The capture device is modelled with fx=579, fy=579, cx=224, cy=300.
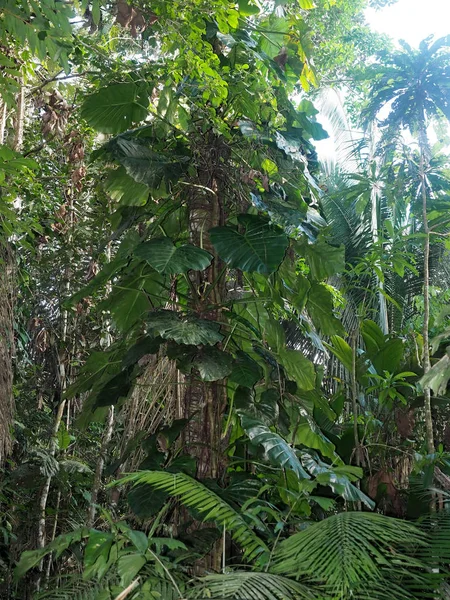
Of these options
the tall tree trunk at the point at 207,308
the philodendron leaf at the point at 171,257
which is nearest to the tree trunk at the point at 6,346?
the tall tree trunk at the point at 207,308

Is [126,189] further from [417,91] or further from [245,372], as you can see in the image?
[417,91]

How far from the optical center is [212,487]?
5.36ft

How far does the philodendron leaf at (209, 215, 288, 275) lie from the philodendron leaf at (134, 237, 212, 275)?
77mm

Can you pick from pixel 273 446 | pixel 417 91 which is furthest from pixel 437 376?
pixel 417 91

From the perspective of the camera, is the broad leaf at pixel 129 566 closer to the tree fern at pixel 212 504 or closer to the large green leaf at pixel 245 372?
the tree fern at pixel 212 504

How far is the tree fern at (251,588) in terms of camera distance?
0.95 meters

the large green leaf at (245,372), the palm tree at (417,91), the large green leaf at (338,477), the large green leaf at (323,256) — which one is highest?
the palm tree at (417,91)

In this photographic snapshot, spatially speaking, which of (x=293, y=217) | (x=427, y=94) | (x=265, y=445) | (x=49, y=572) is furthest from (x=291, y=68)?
(x=49, y=572)

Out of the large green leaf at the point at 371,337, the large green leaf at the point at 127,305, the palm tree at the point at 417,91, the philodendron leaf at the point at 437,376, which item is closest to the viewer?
the large green leaf at the point at 127,305

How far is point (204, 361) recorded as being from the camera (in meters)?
1.70

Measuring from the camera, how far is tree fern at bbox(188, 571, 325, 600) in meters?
0.95

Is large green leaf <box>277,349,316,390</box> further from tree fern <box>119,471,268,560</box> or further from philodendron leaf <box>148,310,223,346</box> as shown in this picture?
tree fern <box>119,471,268,560</box>

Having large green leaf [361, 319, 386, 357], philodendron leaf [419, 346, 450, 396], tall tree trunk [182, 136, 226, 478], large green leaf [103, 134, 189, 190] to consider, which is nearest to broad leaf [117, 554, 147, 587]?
tall tree trunk [182, 136, 226, 478]

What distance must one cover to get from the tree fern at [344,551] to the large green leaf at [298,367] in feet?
3.06
